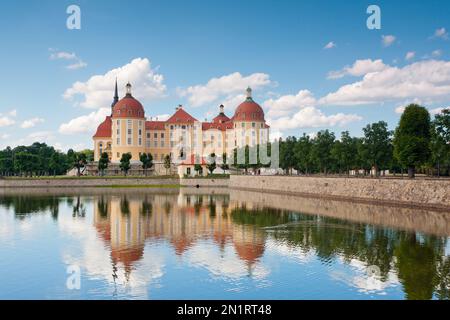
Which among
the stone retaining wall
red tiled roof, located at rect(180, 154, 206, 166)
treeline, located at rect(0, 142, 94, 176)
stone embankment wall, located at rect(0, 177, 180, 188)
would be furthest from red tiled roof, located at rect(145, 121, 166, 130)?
the stone retaining wall

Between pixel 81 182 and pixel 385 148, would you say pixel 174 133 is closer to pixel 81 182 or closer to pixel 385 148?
pixel 81 182

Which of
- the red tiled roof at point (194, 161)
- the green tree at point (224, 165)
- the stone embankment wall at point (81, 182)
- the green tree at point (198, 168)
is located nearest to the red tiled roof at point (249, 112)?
the green tree at point (224, 165)

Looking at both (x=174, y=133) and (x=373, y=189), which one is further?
(x=174, y=133)

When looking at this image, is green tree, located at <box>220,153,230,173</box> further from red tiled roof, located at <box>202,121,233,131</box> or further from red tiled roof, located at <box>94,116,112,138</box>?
red tiled roof, located at <box>94,116,112,138</box>

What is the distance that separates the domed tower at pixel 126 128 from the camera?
104125 mm

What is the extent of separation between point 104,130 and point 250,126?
34642mm

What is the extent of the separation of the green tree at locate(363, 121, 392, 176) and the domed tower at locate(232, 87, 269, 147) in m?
53.0

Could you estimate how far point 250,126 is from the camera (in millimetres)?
108062

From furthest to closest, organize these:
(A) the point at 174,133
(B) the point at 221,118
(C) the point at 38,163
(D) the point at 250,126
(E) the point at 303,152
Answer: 1. (B) the point at 221,118
2. (A) the point at 174,133
3. (D) the point at 250,126
4. (C) the point at 38,163
5. (E) the point at 303,152

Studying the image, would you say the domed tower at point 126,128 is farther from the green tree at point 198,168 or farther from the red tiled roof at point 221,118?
the red tiled roof at point 221,118

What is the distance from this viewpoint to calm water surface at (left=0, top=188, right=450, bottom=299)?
16.2m

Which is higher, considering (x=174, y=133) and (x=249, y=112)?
(x=249, y=112)

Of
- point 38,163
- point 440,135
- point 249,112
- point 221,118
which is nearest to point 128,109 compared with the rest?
point 38,163
